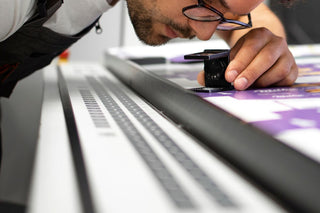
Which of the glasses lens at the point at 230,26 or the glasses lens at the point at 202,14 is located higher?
the glasses lens at the point at 202,14

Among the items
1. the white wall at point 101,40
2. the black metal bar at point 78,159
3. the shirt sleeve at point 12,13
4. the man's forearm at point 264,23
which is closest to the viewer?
the black metal bar at point 78,159

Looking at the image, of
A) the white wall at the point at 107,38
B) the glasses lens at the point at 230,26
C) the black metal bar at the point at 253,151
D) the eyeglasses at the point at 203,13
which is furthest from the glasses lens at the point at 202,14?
the white wall at the point at 107,38

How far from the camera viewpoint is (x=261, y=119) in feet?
1.81

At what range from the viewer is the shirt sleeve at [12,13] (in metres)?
0.77

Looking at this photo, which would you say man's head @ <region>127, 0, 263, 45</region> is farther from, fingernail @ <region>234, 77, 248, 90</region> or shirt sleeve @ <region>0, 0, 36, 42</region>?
shirt sleeve @ <region>0, 0, 36, 42</region>

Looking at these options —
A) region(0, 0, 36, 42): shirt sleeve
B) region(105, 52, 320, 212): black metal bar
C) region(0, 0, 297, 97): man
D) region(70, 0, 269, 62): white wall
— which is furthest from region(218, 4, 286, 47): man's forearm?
region(70, 0, 269, 62): white wall

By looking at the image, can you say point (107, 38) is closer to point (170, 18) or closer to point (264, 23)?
point (264, 23)

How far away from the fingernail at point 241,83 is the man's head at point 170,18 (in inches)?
6.7

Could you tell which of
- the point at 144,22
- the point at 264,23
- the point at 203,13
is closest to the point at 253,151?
the point at 203,13

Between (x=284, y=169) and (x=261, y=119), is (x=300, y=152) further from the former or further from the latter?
(x=261, y=119)

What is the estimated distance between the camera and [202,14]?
0.94 meters

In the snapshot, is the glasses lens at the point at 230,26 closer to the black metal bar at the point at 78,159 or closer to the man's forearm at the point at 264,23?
the man's forearm at the point at 264,23

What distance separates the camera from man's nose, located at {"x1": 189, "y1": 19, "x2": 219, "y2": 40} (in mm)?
953

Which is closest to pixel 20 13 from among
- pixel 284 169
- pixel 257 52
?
pixel 257 52
